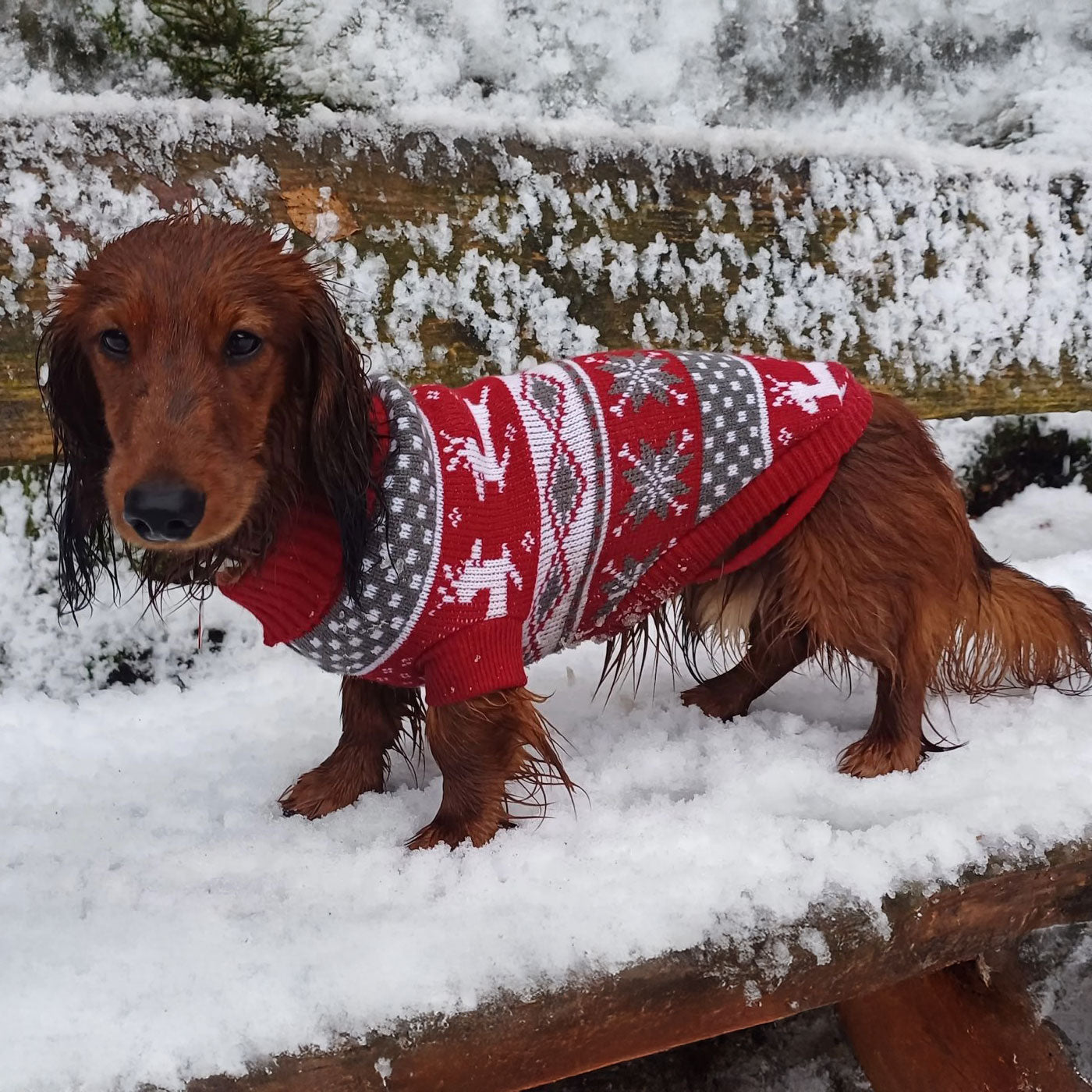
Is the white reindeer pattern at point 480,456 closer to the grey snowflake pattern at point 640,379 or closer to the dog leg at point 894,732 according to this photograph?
the grey snowflake pattern at point 640,379

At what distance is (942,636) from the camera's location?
187 cm

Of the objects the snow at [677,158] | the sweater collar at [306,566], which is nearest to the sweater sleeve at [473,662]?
the sweater collar at [306,566]

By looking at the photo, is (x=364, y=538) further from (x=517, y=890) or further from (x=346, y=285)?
(x=346, y=285)

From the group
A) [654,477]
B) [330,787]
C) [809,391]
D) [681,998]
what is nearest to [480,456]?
[654,477]

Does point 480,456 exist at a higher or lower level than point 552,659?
higher

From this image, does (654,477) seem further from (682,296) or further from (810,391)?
(682,296)

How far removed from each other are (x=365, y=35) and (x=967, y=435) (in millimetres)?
2344

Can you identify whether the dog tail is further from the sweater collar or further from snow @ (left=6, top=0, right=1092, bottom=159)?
snow @ (left=6, top=0, right=1092, bottom=159)

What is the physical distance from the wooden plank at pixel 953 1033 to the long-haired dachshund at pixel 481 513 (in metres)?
0.40

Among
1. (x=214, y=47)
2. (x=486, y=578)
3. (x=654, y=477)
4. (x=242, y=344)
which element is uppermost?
(x=214, y=47)

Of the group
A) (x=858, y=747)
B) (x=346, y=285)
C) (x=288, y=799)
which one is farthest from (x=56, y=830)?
(x=858, y=747)

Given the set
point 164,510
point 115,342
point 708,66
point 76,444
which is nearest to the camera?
point 164,510

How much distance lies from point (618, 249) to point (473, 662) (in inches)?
57.6

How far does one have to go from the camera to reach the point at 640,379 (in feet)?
5.56
